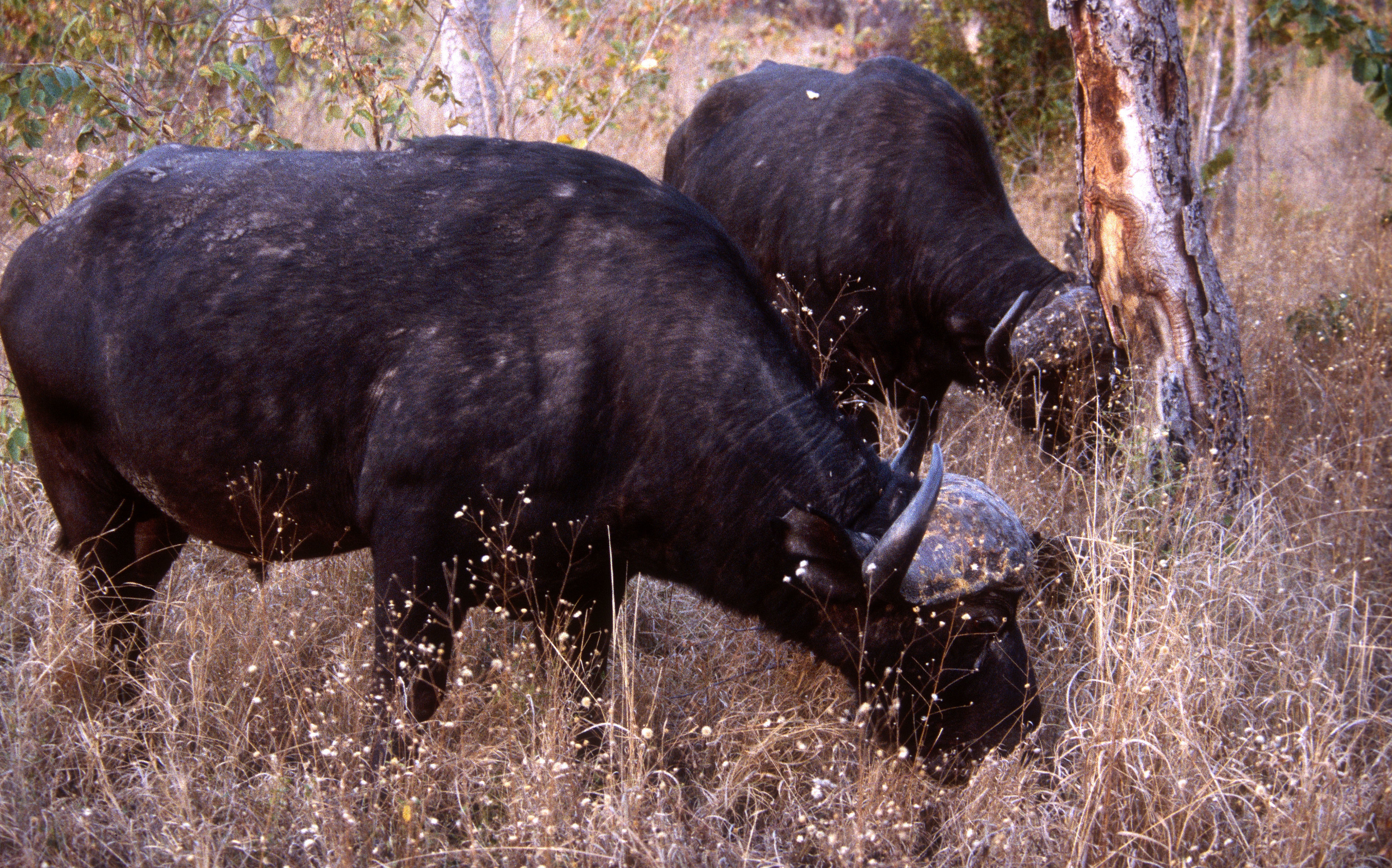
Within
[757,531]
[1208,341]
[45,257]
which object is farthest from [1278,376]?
[45,257]

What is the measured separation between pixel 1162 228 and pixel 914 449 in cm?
206

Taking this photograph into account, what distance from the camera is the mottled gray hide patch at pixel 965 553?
9.01 feet

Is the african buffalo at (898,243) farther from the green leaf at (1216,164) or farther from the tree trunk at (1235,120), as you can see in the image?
the tree trunk at (1235,120)

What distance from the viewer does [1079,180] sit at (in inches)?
184

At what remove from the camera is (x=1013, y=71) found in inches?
414

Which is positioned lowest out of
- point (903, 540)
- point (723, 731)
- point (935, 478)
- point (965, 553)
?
point (723, 731)

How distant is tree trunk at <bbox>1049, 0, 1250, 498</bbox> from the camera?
429cm

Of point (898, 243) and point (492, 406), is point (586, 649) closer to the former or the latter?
point (492, 406)

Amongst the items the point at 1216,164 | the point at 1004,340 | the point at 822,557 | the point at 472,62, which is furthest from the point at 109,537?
the point at 1216,164

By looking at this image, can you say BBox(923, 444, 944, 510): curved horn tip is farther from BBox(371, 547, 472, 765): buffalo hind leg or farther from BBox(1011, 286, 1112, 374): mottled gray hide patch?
BBox(1011, 286, 1112, 374): mottled gray hide patch

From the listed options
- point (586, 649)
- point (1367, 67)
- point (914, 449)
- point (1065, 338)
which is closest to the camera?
point (914, 449)

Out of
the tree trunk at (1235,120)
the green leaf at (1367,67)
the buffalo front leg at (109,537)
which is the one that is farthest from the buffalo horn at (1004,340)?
the tree trunk at (1235,120)

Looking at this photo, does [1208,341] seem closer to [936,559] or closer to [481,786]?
[936,559]

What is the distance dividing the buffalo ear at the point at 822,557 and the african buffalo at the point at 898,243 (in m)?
2.38
